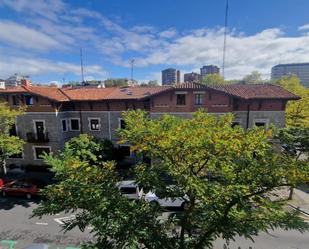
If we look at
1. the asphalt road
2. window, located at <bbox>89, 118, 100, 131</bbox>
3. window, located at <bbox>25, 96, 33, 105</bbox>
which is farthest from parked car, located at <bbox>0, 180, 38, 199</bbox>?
window, located at <bbox>25, 96, 33, 105</bbox>

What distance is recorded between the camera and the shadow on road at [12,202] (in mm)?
17467

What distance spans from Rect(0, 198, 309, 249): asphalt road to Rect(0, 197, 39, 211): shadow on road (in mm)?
1211

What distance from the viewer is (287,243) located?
495 inches

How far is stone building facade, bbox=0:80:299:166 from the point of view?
827 inches

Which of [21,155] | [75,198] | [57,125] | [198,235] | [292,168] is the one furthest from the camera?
[21,155]

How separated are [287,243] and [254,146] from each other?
31.4 ft

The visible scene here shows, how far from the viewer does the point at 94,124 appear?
1004 inches

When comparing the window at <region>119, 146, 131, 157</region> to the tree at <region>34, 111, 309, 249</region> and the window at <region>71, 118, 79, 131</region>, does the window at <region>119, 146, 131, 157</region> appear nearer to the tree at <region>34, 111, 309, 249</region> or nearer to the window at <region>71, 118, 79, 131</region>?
the window at <region>71, 118, 79, 131</region>

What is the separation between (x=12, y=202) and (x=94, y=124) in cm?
1100

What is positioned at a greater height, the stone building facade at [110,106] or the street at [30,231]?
the stone building facade at [110,106]

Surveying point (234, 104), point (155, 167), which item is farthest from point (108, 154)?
point (155, 167)

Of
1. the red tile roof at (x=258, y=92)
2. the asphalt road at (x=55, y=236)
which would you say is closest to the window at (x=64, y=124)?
the asphalt road at (x=55, y=236)

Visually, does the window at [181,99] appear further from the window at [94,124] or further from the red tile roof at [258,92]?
the window at [94,124]

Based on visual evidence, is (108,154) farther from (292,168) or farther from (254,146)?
(292,168)
